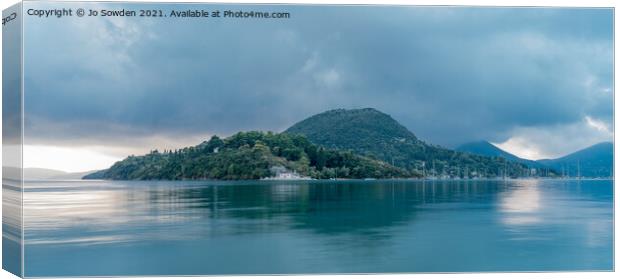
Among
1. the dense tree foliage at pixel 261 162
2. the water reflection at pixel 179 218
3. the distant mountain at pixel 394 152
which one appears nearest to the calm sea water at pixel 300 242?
the water reflection at pixel 179 218

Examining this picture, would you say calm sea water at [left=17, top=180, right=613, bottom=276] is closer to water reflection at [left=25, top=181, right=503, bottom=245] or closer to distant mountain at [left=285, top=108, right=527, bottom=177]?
water reflection at [left=25, top=181, right=503, bottom=245]

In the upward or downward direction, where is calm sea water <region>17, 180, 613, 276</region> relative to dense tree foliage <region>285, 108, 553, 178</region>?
downward

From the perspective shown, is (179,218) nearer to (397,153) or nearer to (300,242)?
(300,242)

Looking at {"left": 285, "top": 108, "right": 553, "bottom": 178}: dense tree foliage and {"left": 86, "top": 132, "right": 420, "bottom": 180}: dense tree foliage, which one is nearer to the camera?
{"left": 86, "top": 132, "right": 420, "bottom": 180}: dense tree foliage

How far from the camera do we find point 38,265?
12.6 m

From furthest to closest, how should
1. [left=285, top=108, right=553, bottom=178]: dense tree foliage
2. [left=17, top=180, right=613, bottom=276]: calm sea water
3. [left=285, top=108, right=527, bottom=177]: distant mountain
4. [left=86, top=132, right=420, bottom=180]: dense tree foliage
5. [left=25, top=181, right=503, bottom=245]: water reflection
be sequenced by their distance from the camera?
1. [left=285, top=108, right=527, bottom=177]: distant mountain
2. [left=285, top=108, right=553, bottom=178]: dense tree foliage
3. [left=86, top=132, right=420, bottom=180]: dense tree foliage
4. [left=25, top=181, right=503, bottom=245]: water reflection
5. [left=17, top=180, right=613, bottom=276]: calm sea water

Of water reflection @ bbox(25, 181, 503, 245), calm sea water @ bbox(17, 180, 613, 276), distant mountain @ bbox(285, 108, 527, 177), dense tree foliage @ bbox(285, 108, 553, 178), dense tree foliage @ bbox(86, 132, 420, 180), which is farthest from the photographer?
distant mountain @ bbox(285, 108, 527, 177)

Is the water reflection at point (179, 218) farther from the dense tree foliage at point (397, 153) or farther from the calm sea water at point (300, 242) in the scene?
the dense tree foliage at point (397, 153)

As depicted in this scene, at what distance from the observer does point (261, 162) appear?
59.9 metres

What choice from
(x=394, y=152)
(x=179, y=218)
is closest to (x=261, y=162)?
(x=394, y=152)

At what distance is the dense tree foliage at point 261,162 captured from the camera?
44.8 meters

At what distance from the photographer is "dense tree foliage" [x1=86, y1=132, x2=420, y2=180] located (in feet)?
147

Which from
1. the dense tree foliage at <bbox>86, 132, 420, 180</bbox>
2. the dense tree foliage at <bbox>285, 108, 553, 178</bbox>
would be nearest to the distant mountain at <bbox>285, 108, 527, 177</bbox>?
the dense tree foliage at <bbox>285, 108, 553, 178</bbox>

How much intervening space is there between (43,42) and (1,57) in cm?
113
